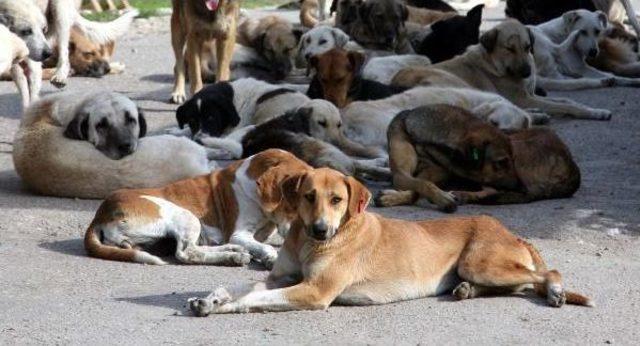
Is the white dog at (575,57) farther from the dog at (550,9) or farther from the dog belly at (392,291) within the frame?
the dog belly at (392,291)

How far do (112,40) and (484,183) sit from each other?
23.3ft

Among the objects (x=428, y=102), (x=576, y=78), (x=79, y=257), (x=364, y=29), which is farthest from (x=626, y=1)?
(x=79, y=257)

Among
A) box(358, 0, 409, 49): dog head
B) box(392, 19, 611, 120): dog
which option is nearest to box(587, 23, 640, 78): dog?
box(358, 0, 409, 49): dog head

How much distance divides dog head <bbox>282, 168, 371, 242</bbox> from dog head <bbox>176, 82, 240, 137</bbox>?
17.4 ft

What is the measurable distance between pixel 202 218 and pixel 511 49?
6.49m

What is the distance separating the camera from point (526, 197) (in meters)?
9.73

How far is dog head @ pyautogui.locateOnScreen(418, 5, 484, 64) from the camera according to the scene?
15.6 metres

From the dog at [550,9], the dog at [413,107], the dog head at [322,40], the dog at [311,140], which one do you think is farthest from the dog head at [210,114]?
the dog at [550,9]

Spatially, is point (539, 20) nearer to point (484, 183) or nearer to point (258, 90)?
point (258, 90)

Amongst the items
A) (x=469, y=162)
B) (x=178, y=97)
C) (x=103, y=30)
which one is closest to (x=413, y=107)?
(x=469, y=162)

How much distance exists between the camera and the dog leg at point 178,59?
560 inches

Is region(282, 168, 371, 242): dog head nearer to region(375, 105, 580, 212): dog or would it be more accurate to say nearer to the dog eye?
the dog eye

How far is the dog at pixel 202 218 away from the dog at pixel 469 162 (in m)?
1.78

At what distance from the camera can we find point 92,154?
9.67 m
